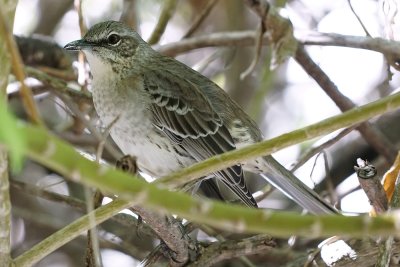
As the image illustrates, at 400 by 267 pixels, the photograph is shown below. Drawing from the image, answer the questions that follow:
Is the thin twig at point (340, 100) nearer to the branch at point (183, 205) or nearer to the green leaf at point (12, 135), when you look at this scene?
the branch at point (183, 205)

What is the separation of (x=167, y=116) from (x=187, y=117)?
0.12 meters

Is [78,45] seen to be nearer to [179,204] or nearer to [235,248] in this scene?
[235,248]

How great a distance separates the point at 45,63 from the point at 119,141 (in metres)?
1.25

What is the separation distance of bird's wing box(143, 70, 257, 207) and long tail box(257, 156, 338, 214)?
0.71ft

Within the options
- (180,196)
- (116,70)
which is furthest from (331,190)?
(180,196)

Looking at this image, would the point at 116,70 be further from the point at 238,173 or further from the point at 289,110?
the point at 289,110

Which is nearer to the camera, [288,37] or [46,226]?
[288,37]

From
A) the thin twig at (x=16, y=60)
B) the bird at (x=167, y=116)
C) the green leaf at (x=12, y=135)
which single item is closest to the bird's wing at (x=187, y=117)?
the bird at (x=167, y=116)

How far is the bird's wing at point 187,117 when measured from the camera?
374 centimetres

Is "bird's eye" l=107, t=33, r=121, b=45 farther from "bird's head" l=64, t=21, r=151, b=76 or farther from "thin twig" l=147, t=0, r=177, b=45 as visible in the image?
"thin twig" l=147, t=0, r=177, b=45

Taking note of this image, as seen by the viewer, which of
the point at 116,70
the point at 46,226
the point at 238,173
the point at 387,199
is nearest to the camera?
the point at 387,199

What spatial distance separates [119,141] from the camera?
367cm

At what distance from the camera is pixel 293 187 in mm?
3717

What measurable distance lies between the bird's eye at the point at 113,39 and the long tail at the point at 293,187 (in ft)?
3.31
